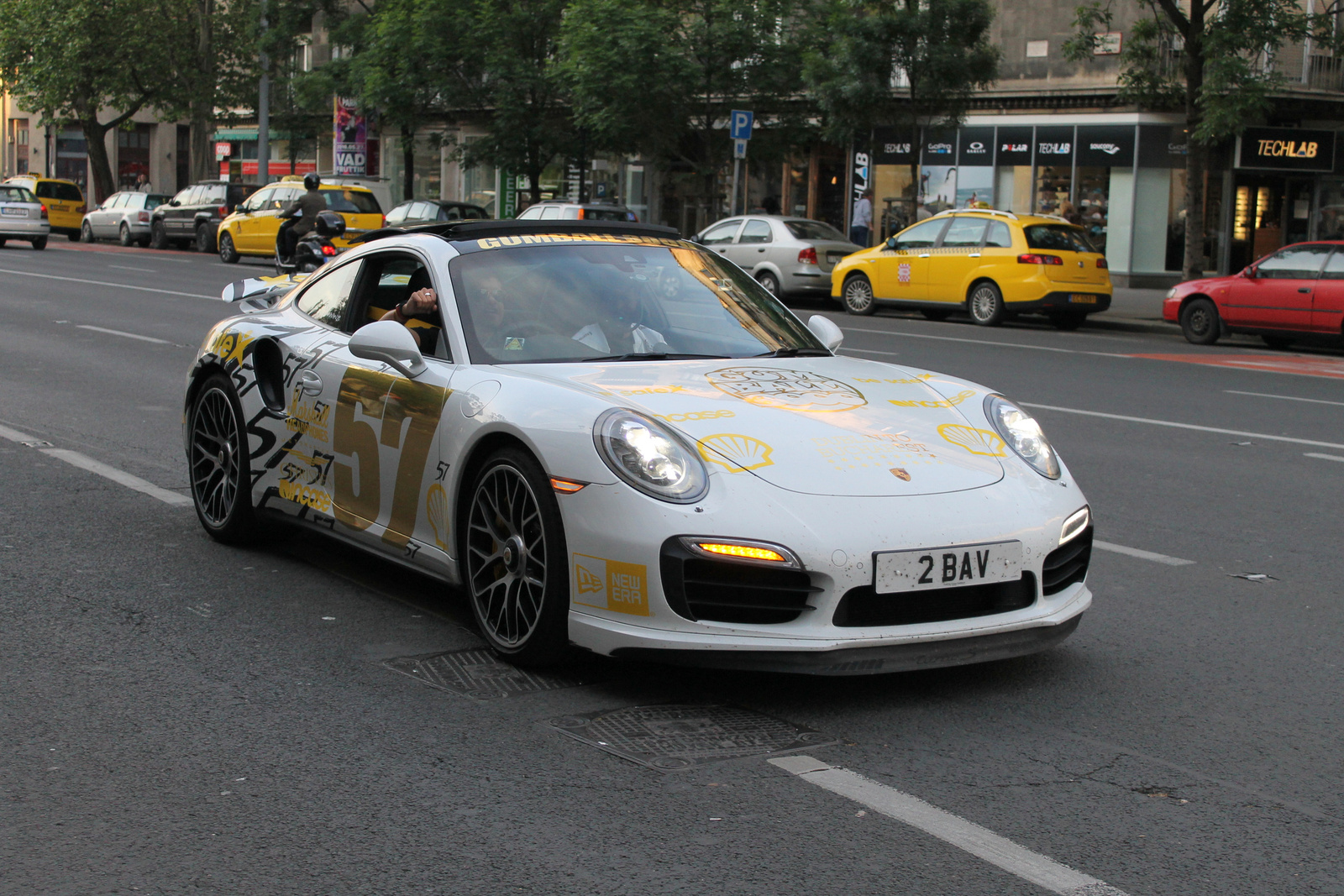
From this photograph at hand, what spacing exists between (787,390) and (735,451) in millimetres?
606

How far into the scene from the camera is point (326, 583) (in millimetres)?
5918

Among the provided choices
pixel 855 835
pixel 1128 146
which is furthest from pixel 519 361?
pixel 1128 146

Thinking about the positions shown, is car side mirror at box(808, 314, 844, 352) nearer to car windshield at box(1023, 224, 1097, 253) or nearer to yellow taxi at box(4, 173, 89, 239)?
car windshield at box(1023, 224, 1097, 253)

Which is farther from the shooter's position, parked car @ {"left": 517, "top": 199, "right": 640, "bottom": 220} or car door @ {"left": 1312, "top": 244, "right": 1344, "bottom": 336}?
parked car @ {"left": 517, "top": 199, "right": 640, "bottom": 220}

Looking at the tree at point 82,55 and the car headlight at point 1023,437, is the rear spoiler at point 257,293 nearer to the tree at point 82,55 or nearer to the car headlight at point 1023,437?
the car headlight at point 1023,437

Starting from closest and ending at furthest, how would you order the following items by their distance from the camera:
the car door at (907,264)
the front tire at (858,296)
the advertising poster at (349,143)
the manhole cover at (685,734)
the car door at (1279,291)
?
1. the manhole cover at (685,734)
2. the car door at (1279,291)
3. the car door at (907,264)
4. the front tire at (858,296)
5. the advertising poster at (349,143)

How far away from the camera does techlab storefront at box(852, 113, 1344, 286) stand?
30891 mm

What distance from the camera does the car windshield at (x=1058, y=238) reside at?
21464mm

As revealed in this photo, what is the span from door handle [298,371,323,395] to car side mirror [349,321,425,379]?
27.1 inches

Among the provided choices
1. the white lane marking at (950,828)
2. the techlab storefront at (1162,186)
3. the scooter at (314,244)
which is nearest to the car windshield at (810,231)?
the techlab storefront at (1162,186)

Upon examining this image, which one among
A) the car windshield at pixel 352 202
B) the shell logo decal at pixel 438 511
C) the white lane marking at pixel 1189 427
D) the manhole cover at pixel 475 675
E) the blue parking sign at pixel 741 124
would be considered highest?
the blue parking sign at pixel 741 124

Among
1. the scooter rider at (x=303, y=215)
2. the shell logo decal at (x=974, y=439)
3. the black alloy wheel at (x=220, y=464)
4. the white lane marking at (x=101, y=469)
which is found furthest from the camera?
the scooter rider at (x=303, y=215)

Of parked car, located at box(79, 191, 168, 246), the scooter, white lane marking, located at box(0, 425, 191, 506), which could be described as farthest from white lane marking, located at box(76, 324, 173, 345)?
parked car, located at box(79, 191, 168, 246)

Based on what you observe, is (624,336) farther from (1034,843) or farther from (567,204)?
(567,204)
